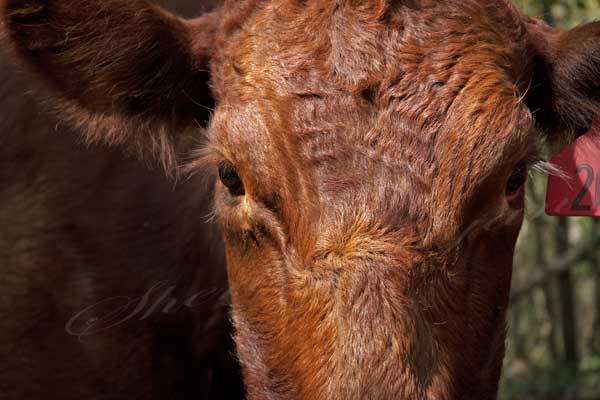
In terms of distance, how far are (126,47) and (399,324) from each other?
5.62ft

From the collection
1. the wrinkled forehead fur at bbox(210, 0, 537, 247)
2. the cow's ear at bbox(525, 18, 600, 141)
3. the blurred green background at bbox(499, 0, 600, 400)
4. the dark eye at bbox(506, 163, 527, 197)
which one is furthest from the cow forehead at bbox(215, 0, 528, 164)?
the blurred green background at bbox(499, 0, 600, 400)

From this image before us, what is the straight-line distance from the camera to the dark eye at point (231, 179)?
3830 mm

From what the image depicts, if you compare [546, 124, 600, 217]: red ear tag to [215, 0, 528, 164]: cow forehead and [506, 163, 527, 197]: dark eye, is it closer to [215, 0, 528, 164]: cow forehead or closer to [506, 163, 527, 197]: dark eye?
[506, 163, 527, 197]: dark eye

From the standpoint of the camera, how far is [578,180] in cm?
439

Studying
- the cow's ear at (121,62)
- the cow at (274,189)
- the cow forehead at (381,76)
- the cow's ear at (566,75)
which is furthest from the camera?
the cow's ear at (566,75)

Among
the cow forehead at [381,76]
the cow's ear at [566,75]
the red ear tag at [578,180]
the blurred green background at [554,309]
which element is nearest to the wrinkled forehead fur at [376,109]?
the cow forehead at [381,76]

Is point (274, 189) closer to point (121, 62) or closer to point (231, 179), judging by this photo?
point (231, 179)

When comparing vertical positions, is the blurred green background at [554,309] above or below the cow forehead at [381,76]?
below

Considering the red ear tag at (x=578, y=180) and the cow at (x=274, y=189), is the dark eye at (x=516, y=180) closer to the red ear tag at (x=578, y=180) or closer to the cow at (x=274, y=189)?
the cow at (x=274, y=189)

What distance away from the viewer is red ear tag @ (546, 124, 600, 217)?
4.35 metres

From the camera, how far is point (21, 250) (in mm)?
4812

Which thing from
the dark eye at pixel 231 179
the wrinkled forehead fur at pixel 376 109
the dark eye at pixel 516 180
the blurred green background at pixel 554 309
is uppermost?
the wrinkled forehead fur at pixel 376 109

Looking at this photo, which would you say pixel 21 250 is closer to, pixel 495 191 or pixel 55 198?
pixel 55 198

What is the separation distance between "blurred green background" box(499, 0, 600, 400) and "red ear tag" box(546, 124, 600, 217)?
16.2 feet
